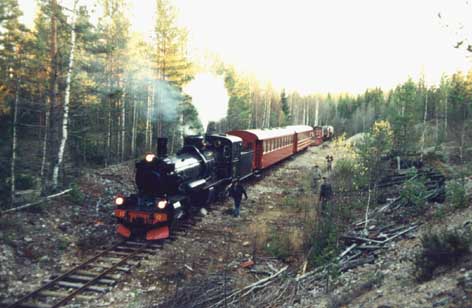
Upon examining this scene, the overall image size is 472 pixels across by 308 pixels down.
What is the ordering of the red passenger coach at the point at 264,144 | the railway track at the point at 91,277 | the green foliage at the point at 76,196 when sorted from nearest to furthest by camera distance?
the railway track at the point at 91,277 → the green foliage at the point at 76,196 → the red passenger coach at the point at 264,144

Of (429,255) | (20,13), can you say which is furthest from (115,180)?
(20,13)

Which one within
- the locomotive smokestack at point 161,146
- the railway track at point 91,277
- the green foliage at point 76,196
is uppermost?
the locomotive smokestack at point 161,146

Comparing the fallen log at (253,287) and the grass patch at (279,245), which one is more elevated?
the grass patch at (279,245)

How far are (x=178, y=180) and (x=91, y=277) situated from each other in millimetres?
4152

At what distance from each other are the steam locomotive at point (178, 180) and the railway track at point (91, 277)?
0.69 meters

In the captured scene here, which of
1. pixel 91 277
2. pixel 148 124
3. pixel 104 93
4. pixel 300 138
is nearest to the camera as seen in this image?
pixel 91 277

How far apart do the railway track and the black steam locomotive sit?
2.23 feet

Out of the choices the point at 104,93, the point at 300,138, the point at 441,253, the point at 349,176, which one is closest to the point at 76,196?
the point at 104,93

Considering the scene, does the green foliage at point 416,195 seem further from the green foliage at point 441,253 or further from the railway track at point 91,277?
the railway track at point 91,277

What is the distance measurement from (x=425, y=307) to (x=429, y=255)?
1626mm

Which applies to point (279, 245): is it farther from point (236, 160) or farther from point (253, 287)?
point (236, 160)

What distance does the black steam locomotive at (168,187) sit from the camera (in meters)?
10.5

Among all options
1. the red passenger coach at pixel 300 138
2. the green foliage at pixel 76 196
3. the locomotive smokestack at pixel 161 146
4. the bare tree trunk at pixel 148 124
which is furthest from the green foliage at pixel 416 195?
the red passenger coach at pixel 300 138

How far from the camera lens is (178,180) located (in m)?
11.4
